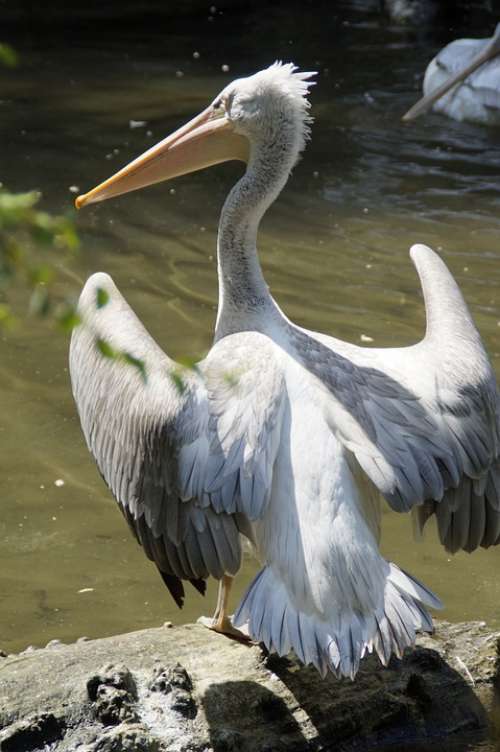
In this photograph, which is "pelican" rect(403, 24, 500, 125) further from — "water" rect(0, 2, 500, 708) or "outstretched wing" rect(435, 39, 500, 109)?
"water" rect(0, 2, 500, 708)

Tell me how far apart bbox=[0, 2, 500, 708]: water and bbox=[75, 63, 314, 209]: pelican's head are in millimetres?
Result: 1254

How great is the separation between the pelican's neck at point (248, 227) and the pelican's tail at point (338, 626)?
0.95 meters

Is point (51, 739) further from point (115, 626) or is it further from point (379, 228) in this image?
point (379, 228)

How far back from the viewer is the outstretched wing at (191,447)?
2.89 metres

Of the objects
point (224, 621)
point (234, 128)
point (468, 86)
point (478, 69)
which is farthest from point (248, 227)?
point (478, 69)

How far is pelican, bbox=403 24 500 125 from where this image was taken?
9.25m

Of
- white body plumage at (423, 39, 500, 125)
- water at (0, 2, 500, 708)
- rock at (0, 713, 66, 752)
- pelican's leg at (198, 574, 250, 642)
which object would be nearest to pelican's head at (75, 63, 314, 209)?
pelican's leg at (198, 574, 250, 642)

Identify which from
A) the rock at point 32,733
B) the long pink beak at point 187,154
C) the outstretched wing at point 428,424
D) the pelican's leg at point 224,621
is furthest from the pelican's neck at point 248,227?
the rock at point 32,733

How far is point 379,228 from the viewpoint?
23.5 ft

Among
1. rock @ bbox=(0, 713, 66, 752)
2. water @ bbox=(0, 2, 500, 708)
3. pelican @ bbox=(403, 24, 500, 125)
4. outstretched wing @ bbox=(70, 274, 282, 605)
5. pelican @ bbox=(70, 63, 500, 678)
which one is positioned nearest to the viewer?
rock @ bbox=(0, 713, 66, 752)

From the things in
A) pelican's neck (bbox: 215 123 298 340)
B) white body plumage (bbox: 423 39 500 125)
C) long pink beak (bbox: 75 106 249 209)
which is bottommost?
pelican's neck (bbox: 215 123 298 340)

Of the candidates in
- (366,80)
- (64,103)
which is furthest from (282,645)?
(366,80)

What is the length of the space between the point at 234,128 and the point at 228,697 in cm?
167

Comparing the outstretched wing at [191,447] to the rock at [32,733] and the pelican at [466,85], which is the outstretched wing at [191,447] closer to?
the rock at [32,733]
